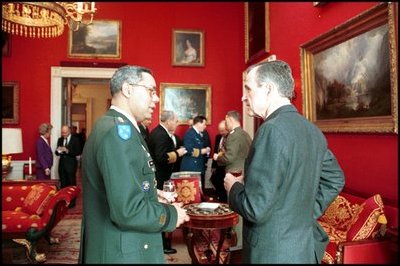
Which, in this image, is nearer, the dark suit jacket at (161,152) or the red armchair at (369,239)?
the red armchair at (369,239)

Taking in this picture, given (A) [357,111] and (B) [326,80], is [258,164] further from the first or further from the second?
(B) [326,80]

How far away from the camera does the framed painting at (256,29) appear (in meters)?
6.77

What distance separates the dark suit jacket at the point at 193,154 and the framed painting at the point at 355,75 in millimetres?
2420

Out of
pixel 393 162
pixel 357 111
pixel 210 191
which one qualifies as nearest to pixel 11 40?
pixel 210 191

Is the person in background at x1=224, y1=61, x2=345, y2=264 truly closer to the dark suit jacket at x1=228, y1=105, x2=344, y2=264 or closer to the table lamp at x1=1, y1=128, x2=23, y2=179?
the dark suit jacket at x1=228, y1=105, x2=344, y2=264

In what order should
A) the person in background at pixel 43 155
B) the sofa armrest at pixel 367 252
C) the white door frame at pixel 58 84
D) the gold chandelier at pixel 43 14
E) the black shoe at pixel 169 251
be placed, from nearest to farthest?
the sofa armrest at pixel 367 252 < the gold chandelier at pixel 43 14 < the black shoe at pixel 169 251 < the person in background at pixel 43 155 < the white door frame at pixel 58 84

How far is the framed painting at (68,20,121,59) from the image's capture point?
8.24 metres

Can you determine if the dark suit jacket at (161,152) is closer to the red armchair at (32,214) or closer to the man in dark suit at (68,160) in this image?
the red armchair at (32,214)

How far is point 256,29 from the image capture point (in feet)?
24.3

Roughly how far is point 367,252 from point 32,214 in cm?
424

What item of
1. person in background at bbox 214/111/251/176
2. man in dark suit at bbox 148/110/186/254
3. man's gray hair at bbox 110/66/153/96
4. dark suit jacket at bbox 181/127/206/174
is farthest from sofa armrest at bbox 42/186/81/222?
man's gray hair at bbox 110/66/153/96

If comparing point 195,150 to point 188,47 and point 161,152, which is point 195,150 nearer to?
point 161,152

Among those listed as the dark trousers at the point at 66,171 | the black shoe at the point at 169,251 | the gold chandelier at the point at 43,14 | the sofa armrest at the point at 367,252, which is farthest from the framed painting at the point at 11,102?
the sofa armrest at the point at 367,252

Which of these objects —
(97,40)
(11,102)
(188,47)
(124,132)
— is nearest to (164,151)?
(124,132)
